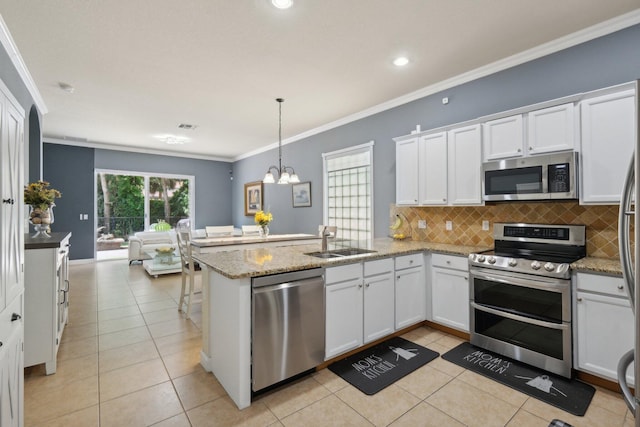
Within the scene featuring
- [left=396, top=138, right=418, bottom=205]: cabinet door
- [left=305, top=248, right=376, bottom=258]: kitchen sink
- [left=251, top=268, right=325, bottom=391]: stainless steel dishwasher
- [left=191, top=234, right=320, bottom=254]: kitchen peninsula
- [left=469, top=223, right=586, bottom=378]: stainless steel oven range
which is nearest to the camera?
[left=251, top=268, right=325, bottom=391]: stainless steel dishwasher

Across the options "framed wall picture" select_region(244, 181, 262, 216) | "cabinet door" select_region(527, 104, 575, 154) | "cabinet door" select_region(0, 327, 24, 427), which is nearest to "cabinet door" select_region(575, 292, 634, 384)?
"cabinet door" select_region(527, 104, 575, 154)

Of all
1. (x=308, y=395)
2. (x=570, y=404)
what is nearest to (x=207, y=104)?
(x=308, y=395)

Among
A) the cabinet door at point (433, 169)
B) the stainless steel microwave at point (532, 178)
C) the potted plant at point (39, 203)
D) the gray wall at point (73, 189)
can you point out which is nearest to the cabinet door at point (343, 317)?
the cabinet door at point (433, 169)

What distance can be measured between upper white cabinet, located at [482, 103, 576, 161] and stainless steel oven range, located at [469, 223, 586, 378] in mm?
698

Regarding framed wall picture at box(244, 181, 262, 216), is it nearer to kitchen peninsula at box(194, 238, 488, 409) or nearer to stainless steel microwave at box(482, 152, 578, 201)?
kitchen peninsula at box(194, 238, 488, 409)

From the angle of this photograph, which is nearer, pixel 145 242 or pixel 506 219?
pixel 506 219

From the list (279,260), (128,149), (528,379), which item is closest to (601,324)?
(528,379)

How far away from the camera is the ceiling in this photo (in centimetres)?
233

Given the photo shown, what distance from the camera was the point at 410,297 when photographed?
311cm

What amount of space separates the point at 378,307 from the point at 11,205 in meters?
2.56

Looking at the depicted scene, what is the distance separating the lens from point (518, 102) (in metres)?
3.02

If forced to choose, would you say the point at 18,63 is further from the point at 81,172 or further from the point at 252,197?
the point at 252,197

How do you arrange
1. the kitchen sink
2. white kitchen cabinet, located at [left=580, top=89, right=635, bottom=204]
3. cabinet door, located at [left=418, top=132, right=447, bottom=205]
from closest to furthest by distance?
1. white kitchen cabinet, located at [left=580, top=89, right=635, bottom=204]
2. the kitchen sink
3. cabinet door, located at [left=418, top=132, right=447, bottom=205]

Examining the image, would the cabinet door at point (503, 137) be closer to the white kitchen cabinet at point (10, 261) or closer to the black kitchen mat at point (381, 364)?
the black kitchen mat at point (381, 364)
